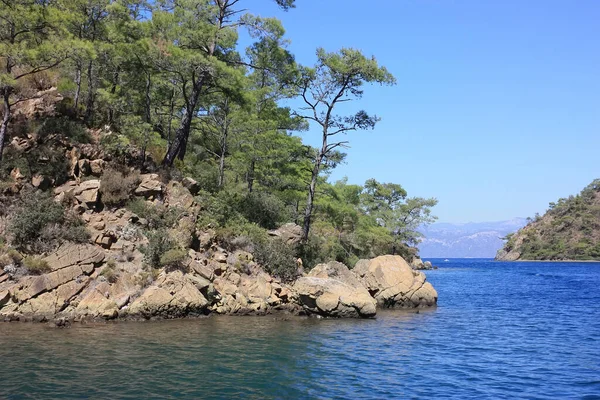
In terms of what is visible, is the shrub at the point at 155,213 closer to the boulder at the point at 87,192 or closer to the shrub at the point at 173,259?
the boulder at the point at 87,192

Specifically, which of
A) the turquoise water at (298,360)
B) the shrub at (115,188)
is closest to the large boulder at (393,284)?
the turquoise water at (298,360)

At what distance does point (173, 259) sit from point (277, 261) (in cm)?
701

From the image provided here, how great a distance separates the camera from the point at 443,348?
18125 mm

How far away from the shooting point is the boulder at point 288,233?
3138 cm

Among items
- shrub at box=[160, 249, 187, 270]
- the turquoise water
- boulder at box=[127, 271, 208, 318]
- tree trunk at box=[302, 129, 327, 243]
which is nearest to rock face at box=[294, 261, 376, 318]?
the turquoise water

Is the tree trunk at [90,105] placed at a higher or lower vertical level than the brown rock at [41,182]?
higher

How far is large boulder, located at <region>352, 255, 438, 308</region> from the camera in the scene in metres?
30.6

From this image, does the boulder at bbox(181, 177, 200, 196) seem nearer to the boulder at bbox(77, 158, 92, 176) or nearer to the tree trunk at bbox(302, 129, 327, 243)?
the boulder at bbox(77, 158, 92, 176)

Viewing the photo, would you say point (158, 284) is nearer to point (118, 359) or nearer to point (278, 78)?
point (118, 359)

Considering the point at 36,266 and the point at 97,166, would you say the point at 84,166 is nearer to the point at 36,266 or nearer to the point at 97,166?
the point at 97,166

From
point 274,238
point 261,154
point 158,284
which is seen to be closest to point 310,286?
point 274,238

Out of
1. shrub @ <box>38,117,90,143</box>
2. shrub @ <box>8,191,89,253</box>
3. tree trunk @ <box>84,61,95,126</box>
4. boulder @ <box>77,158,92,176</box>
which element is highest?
tree trunk @ <box>84,61,95,126</box>

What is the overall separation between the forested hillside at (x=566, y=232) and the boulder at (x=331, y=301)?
484 feet

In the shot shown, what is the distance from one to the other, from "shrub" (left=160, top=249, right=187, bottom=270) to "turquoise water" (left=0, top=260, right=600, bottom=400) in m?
3.64
